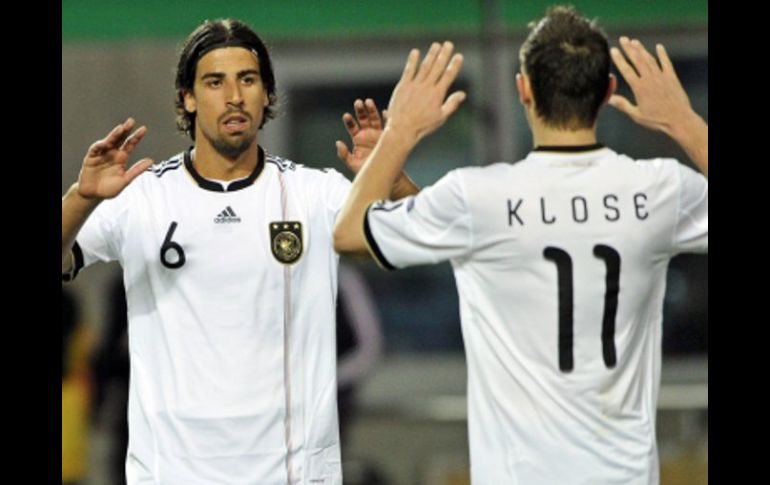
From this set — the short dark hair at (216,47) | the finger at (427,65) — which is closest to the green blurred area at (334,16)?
the short dark hair at (216,47)

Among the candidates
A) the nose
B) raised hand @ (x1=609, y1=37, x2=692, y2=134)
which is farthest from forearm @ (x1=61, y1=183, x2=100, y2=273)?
raised hand @ (x1=609, y1=37, x2=692, y2=134)

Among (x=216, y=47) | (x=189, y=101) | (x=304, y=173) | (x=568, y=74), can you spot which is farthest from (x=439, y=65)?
(x=189, y=101)

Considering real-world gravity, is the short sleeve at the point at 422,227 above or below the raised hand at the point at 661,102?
below

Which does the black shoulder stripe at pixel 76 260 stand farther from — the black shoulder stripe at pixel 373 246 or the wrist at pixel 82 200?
the black shoulder stripe at pixel 373 246

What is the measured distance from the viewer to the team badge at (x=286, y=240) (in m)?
5.95

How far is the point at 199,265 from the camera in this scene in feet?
19.5

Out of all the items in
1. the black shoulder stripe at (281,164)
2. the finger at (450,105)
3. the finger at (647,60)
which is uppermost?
the finger at (647,60)

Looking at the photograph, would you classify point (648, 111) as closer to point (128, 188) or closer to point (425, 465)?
point (128, 188)

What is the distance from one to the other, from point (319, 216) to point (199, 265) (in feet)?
1.46

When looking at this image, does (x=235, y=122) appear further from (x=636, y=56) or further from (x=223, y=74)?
(x=636, y=56)

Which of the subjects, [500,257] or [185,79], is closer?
[500,257]

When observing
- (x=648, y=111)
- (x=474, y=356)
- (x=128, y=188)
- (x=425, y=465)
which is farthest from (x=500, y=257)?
(x=425, y=465)

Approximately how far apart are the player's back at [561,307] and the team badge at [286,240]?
99 cm

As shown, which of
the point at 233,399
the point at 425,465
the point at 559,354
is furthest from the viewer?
the point at 425,465
